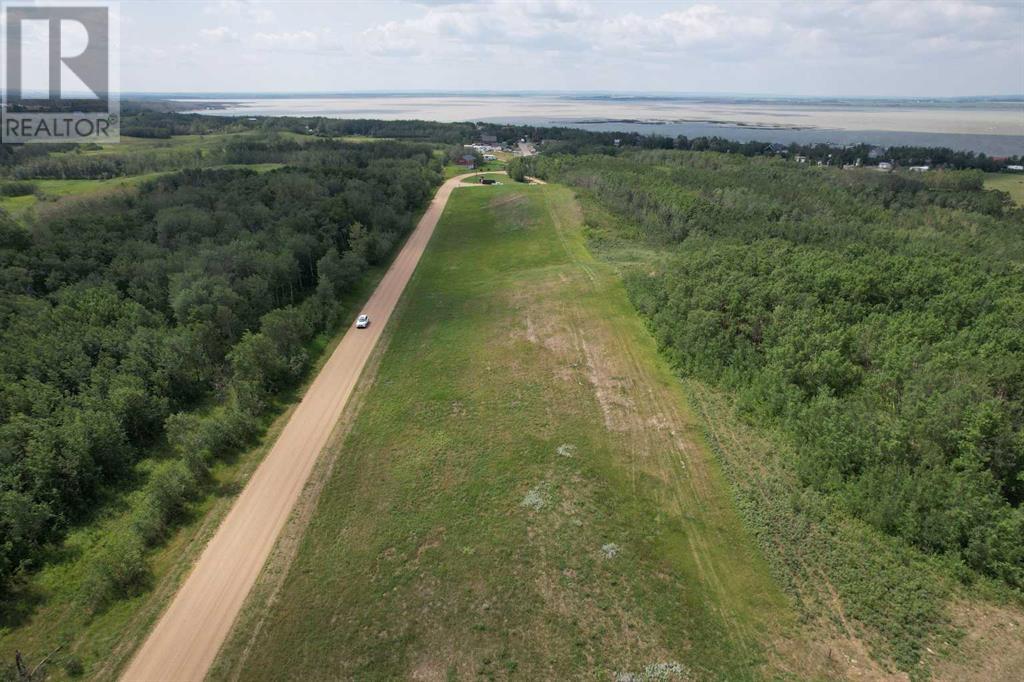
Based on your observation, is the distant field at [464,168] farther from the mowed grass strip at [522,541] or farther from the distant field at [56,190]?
the mowed grass strip at [522,541]

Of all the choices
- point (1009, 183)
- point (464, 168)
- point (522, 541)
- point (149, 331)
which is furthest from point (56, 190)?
point (1009, 183)

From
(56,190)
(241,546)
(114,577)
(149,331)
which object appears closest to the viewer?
(114,577)

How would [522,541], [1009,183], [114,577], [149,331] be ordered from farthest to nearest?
[1009,183] < [149,331] < [522,541] < [114,577]

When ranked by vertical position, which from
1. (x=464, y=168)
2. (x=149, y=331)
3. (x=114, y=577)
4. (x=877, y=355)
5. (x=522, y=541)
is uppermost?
(x=464, y=168)

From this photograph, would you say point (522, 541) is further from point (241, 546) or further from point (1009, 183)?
point (1009, 183)

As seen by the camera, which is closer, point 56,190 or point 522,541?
point 522,541

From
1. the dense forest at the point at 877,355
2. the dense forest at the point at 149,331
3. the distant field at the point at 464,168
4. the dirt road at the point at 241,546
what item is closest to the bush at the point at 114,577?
the dense forest at the point at 149,331

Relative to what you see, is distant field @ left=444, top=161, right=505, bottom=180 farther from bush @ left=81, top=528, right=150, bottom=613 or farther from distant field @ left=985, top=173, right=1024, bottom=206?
distant field @ left=985, top=173, right=1024, bottom=206

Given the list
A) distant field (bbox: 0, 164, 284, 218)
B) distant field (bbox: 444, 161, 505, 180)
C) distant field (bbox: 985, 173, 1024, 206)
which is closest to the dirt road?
distant field (bbox: 0, 164, 284, 218)
